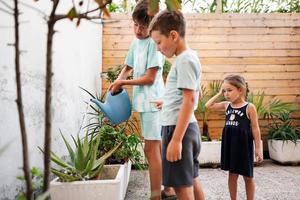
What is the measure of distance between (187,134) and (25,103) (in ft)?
2.45

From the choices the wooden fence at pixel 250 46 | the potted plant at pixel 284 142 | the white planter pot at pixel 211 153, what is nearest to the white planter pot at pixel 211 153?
the white planter pot at pixel 211 153

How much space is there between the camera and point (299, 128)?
363cm

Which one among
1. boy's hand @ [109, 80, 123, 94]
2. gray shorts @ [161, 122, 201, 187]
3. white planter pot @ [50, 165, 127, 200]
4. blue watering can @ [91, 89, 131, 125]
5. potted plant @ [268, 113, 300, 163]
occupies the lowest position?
potted plant @ [268, 113, 300, 163]

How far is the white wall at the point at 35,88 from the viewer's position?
4.17 ft

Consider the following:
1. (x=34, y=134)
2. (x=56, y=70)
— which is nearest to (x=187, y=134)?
(x=34, y=134)

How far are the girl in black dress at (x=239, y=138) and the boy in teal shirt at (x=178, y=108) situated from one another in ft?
1.64

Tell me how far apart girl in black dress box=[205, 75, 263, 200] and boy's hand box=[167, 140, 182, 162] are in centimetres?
70

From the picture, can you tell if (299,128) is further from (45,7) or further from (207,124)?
(45,7)

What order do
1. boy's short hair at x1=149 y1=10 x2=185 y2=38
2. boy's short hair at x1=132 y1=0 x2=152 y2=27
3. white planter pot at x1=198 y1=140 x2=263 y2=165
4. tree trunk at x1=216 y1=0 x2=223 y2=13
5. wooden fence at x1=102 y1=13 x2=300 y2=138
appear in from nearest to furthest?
boy's short hair at x1=149 y1=10 x2=185 y2=38 → boy's short hair at x1=132 y1=0 x2=152 y2=27 → white planter pot at x1=198 y1=140 x2=263 y2=165 → wooden fence at x1=102 y1=13 x2=300 y2=138 → tree trunk at x1=216 y1=0 x2=223 y2=13

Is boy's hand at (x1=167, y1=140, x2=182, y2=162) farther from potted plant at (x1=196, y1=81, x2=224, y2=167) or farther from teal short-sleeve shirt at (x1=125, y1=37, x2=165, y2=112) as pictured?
potted plant at (x1=196, y1=81, x2=224, y2=167)

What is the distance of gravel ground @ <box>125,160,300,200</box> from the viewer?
7.25ft

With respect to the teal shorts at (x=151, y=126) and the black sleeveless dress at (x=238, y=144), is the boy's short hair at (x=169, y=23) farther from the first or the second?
the black sleeveless dress at (x=238, y=144)

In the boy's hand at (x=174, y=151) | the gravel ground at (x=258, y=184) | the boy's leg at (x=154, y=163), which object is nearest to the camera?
the boy's hand at (x=174, y=151)

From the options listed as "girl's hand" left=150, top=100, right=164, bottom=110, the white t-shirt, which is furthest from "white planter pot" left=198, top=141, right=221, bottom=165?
the white t-shirt
